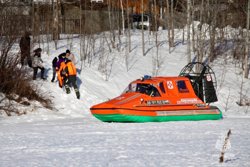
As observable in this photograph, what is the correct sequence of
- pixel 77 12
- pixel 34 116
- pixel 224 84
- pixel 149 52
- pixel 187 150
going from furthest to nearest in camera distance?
pixel 77 12 < pixel 149 52 < pixel 224 84 < pixel 34 116 < pixel 187 150

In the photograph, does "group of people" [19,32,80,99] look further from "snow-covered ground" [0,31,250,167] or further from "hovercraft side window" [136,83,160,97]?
"hovercraft side window" [136,83,160,97]

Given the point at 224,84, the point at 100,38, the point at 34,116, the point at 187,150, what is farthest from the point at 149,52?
the point at 187,150

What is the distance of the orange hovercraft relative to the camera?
18281mm

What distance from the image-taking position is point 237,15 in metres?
45.2

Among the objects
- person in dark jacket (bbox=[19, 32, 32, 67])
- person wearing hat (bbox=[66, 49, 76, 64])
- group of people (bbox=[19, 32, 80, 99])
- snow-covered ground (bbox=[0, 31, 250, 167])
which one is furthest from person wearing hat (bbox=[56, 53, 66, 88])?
person in dark jacket (bbox=[19, 32, 32, 67])

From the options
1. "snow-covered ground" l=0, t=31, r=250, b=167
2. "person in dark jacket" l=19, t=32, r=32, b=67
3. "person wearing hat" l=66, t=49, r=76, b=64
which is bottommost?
"snow-covered ground" l=0, t=31, r=250, b=167

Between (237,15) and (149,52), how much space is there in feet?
38.7

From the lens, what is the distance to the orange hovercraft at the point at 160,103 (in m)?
18.3

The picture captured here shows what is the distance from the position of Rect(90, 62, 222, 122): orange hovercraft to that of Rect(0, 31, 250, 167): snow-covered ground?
408 millimetres

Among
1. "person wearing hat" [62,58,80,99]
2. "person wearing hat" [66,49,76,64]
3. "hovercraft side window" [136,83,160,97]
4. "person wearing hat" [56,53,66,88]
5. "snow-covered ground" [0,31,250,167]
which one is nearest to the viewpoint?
"snow-covered ground" [0,31,250,167]

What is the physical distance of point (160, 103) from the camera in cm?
1897

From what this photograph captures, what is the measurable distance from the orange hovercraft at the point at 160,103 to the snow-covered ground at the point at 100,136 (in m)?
0.41

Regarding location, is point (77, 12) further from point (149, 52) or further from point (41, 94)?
point (41, 94)

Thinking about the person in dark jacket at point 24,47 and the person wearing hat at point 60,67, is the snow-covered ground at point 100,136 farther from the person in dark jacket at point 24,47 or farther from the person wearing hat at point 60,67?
the person in dark jacket at point 24,47
